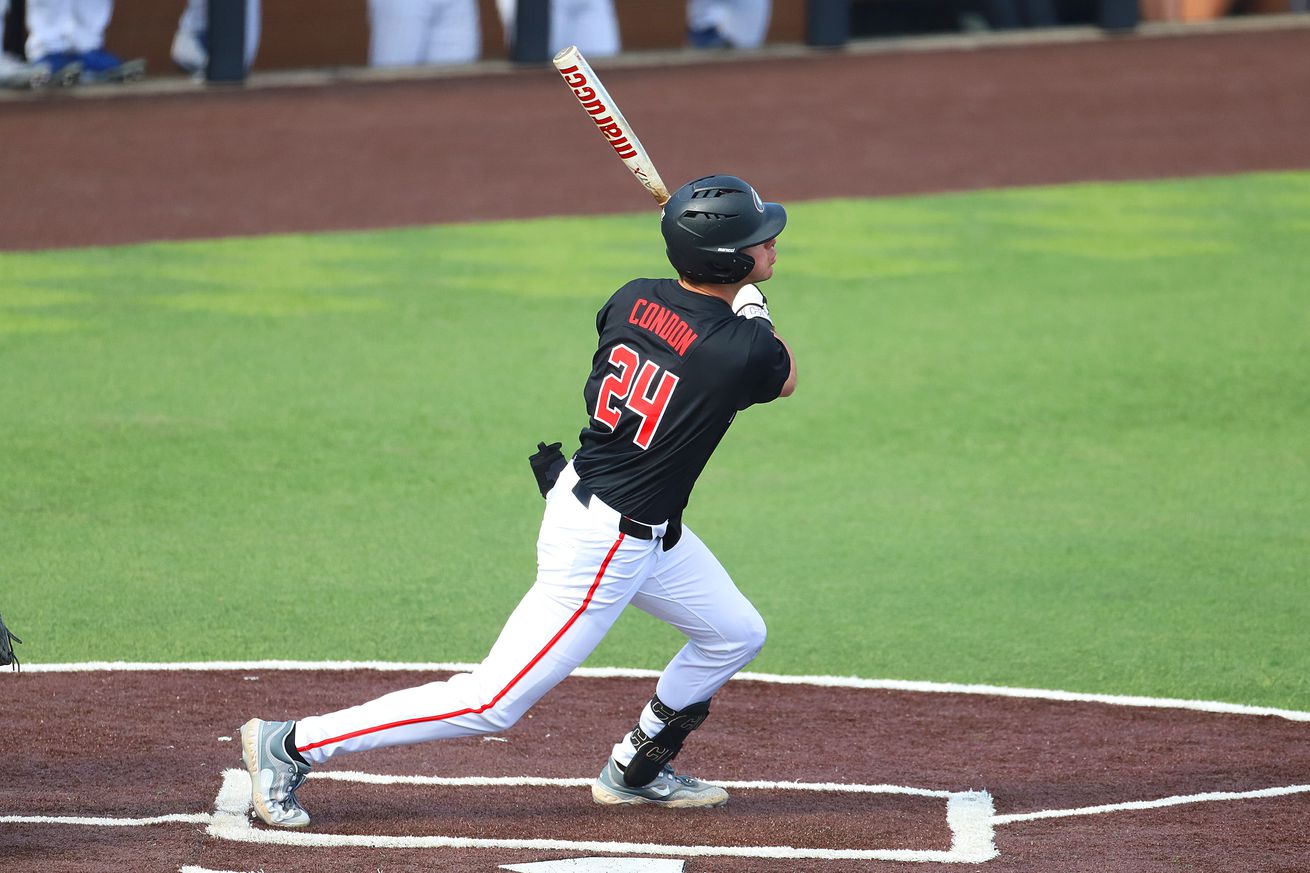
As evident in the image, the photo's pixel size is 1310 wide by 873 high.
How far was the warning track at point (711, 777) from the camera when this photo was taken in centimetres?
454

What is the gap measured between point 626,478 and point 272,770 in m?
1.09

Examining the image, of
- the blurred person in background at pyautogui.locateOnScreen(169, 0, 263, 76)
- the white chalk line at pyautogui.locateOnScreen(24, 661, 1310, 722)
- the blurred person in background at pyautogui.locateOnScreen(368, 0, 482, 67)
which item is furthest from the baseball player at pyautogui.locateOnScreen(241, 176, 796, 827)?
the blurred person in background at pyautogui.locateOnScreen(368, 0, 482, 67)

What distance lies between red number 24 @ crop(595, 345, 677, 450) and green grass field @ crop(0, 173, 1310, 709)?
1866mm

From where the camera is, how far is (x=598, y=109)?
4.98 meters

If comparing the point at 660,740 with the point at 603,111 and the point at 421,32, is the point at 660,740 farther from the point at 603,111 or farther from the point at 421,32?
the point at 421,32

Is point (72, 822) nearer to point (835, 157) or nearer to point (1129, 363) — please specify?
point (1129, 363)

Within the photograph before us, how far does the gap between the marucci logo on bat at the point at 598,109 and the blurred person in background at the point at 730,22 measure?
529 inches

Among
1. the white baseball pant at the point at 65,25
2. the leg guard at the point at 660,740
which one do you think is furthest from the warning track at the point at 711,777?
the white baseball pant at the point at 65,25

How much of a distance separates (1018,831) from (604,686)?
5.32ft

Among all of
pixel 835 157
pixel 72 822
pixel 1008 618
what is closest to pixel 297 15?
pixel 835 157

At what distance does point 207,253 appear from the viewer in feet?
38.9

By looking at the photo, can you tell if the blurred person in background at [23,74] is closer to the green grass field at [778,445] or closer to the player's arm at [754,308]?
the green grass field at [778,445]

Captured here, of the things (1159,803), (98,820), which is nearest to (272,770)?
(98,820)

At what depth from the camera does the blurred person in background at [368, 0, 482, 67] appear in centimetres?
1725
